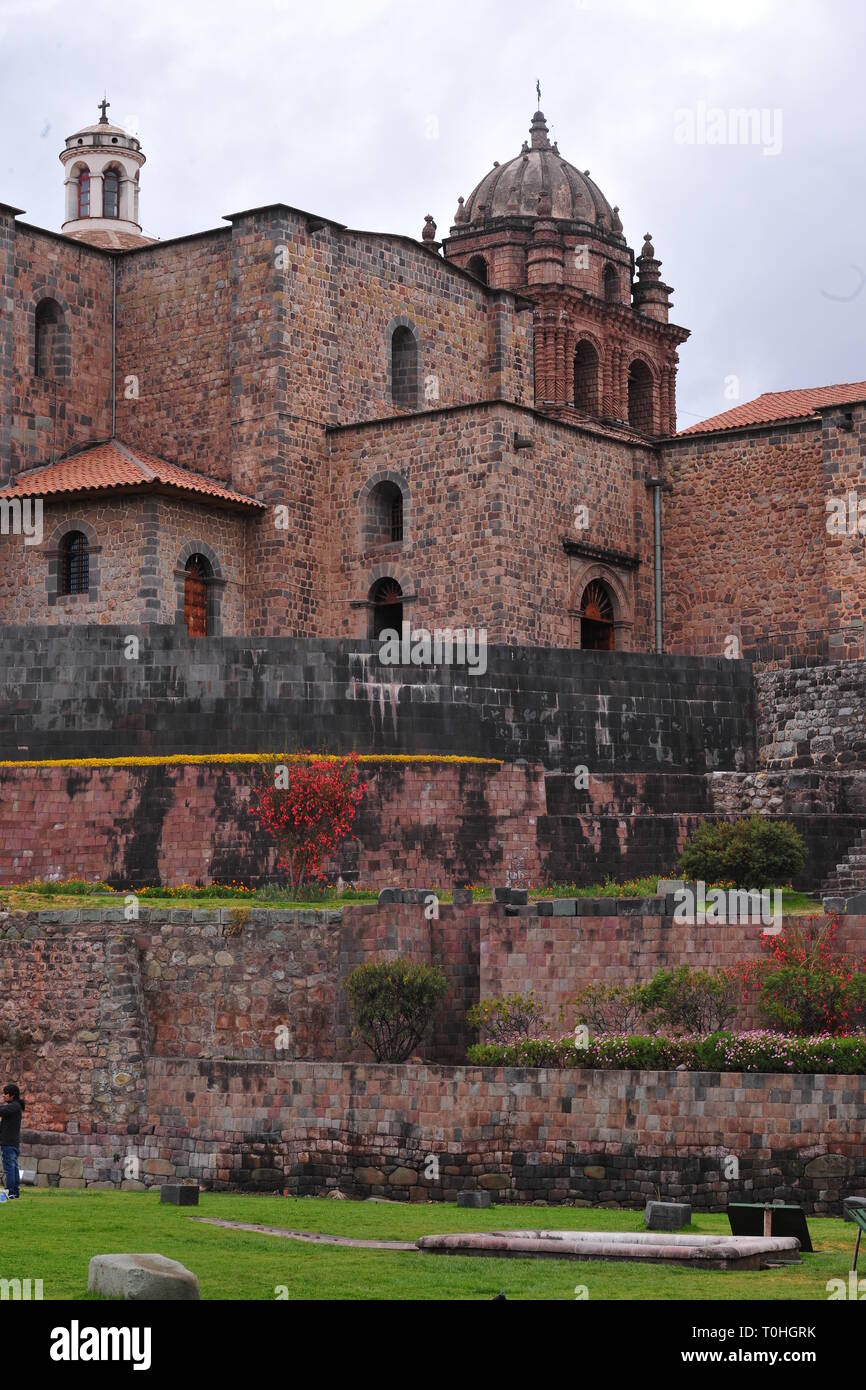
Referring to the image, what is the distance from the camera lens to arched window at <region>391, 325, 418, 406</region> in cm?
4359

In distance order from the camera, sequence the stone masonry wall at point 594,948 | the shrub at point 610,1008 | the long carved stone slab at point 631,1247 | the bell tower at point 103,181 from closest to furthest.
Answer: the long carved stone slab at point 631,1247 < the shrub at point 610,1008 < the stone masonry wall at point 594,948 < the bell tower at point 103,181

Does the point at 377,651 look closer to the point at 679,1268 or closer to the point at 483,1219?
the point at 483,1219

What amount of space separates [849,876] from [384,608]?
13.2m

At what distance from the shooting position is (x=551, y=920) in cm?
2583

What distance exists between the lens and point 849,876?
29844mm

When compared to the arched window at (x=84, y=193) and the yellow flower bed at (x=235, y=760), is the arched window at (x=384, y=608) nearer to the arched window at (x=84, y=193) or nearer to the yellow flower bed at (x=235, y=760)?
the yellow flower bed at (x=235, y=760)

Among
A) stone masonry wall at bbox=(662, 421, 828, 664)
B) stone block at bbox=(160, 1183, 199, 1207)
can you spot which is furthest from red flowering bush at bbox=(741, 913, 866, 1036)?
stone masonry wall at bbox=(662, 421, 828, 664)

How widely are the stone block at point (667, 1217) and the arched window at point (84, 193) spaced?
36.5 meters

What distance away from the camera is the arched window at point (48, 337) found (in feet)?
138

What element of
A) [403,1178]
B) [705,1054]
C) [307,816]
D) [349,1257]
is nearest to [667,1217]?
[349,1257]

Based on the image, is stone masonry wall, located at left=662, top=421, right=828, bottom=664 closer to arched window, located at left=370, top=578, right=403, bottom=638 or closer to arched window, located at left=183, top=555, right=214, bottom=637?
arched window, located at left=370, top=578, right=403, bottom=638

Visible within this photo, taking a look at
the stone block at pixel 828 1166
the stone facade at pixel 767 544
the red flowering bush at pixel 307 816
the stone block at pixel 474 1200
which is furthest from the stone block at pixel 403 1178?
the stone facade at pixel 767 544

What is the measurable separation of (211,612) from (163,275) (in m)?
7.11

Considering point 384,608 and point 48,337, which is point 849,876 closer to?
point 384,608
